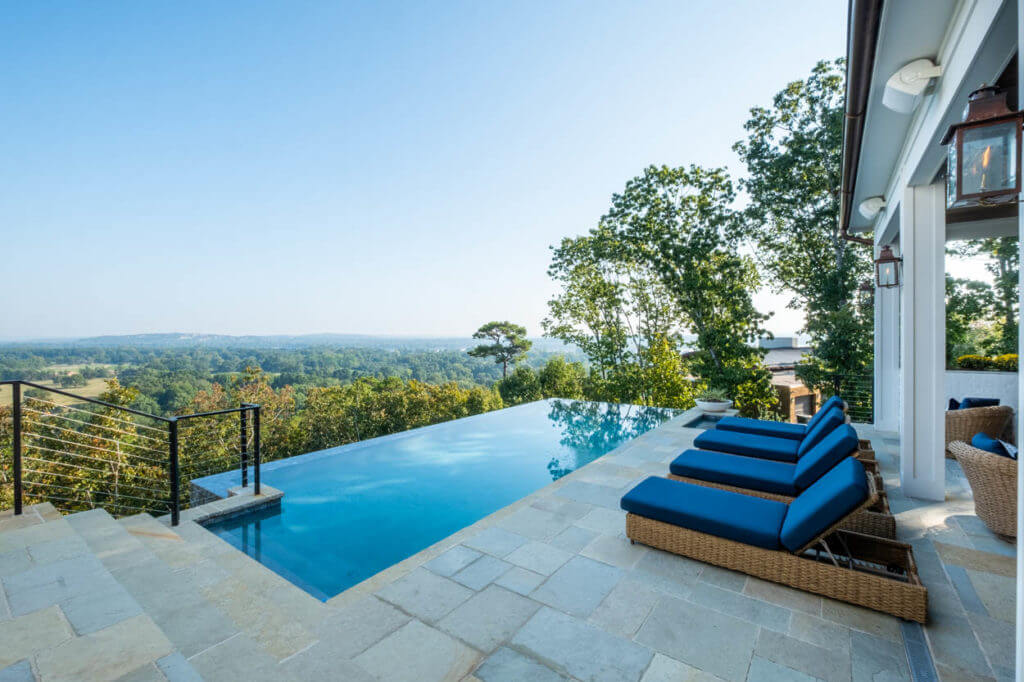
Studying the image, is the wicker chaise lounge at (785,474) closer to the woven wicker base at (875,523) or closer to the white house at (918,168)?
the woven wicker base at (875,523)

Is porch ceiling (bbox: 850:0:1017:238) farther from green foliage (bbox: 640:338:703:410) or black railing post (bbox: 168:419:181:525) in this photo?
green foliage (bbox: 640:338:703:410)

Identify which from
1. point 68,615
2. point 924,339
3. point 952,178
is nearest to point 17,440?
point 68,615

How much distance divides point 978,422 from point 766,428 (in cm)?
207

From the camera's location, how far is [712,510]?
269 cm

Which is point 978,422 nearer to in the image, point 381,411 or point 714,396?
point 714,396

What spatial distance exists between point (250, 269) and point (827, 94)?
27.5 meters

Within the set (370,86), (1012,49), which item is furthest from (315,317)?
(1012,49)

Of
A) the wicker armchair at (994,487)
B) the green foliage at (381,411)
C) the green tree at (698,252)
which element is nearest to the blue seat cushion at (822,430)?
the wicker armchair at (994,487)

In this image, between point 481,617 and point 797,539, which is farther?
point 797,539

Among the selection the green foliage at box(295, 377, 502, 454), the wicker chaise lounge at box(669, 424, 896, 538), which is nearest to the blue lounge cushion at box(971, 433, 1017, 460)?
the wicker chaise lounge at box(669, 424, 896, 538)

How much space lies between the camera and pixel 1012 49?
6.35ft

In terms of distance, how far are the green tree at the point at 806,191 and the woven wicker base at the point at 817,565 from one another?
7929mm

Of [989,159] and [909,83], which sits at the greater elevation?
[909,83]

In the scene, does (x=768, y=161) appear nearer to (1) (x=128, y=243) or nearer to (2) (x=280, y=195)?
(2) (x=280, y=195)
